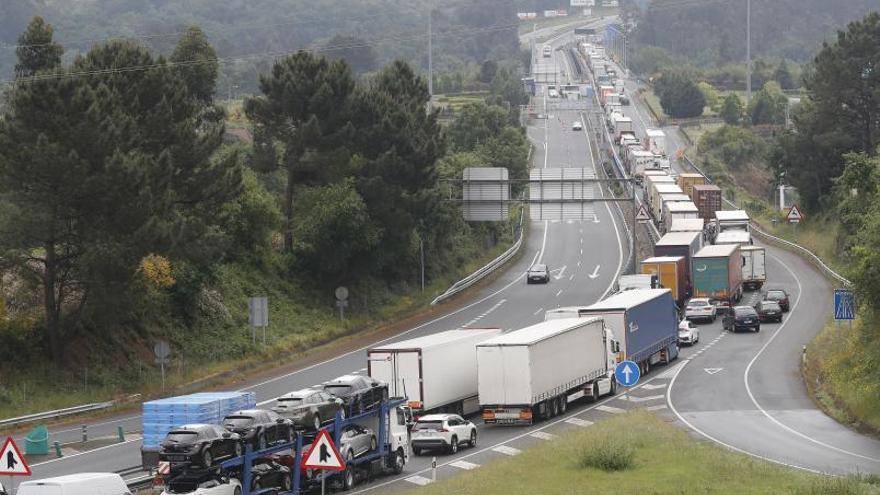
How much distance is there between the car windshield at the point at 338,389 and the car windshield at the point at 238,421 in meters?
4.33

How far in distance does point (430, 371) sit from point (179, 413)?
490 inches

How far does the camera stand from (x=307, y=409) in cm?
3684

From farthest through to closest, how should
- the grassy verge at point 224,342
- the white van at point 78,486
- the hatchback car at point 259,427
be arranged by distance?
1. the grassy verge at point 224,342
2. the hatchback car at point 259,427
3. the white van at point 78,486

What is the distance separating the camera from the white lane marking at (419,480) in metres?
38.7

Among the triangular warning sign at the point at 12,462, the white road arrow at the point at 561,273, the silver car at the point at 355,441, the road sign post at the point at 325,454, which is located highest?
the triangular warning sign at the point at 12,462

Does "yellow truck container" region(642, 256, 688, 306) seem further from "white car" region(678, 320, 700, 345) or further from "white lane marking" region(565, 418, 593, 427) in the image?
"white lane marking" region(565, 418, 593, 427)

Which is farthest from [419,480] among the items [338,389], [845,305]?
[845,305]

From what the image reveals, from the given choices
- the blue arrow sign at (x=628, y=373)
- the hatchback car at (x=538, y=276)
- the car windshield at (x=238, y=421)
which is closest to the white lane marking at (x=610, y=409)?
the blue arrow sign at (x=628, y=373)

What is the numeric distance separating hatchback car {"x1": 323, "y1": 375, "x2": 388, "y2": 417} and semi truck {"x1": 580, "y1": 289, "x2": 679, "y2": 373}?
726 inches

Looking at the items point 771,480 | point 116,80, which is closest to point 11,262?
point 116,80

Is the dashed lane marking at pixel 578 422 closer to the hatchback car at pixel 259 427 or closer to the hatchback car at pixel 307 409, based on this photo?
the hatchback car at pixel 307 409

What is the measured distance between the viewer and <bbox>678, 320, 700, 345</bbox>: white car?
69500 mm

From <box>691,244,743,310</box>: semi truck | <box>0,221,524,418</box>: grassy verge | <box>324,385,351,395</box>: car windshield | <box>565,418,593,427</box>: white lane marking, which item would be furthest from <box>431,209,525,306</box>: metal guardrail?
<box>324,385,351,395</box>: car windshield

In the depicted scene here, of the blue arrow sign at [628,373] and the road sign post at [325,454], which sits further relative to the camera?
the blue arrow sign at [628,373]
